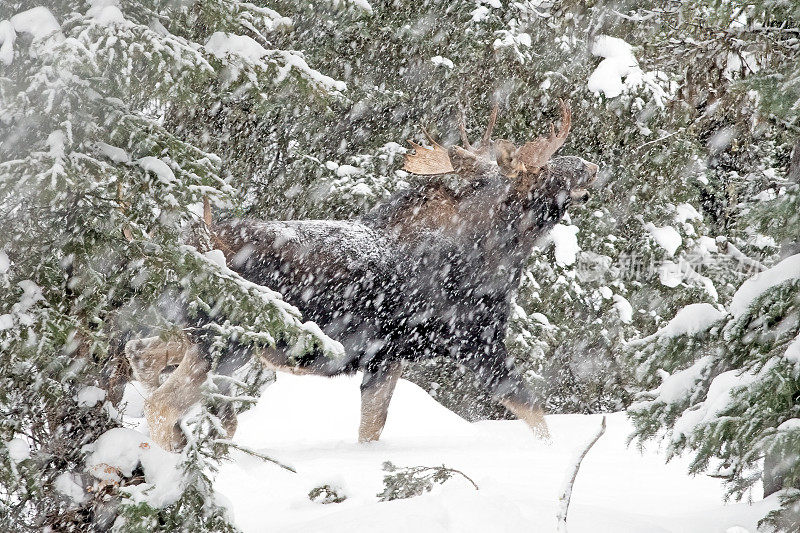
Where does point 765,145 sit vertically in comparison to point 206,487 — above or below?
above

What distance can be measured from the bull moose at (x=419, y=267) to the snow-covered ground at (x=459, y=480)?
1.81 feet

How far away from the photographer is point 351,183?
8.15m

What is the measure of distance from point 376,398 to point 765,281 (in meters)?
3.83

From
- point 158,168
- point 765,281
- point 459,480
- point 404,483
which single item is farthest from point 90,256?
point 765,281

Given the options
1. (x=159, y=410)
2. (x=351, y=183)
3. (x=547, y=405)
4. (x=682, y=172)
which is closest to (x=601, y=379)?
(x=547, y=405)

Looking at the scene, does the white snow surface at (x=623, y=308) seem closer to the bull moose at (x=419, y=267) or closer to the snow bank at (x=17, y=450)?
the bull moose at (x=419, y=267)

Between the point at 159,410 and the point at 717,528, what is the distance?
11.4 feet

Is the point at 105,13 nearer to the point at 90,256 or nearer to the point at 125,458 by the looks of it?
the point at 90,256

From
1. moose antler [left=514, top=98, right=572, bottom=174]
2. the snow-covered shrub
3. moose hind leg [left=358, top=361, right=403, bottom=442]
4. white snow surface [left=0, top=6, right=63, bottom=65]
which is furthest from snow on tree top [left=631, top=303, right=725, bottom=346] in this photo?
moose antler [left=514, top=98, right=572, bottom=174]

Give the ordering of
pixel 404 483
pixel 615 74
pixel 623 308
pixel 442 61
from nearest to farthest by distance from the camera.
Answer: pixel 404 483 < pixel 615 74 < pixel 442 61 < pixel 623 308

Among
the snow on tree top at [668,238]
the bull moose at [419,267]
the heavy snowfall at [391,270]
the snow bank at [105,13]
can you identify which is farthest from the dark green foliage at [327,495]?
the snow on tree top at [668,238]

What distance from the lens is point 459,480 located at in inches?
146

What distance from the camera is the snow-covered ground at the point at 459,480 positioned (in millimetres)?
3006

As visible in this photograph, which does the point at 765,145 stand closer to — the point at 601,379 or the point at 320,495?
the point at 601,379
